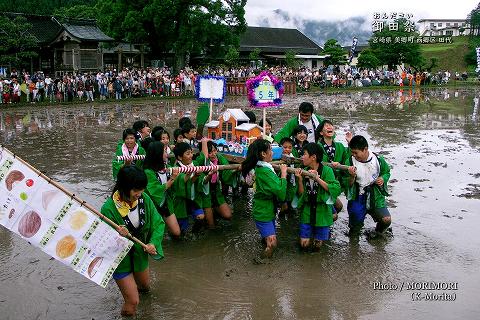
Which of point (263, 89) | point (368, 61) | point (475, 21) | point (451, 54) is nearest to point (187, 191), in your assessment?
point (263, 89)

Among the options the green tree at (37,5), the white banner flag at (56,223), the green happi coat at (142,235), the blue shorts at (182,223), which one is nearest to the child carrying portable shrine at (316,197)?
the blue shorts at (182,223)

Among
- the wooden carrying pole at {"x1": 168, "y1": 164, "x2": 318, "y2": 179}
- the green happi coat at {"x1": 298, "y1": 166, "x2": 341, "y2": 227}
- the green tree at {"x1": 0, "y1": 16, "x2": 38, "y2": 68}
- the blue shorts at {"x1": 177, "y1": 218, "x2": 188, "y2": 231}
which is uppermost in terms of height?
the green tree at {"x1": 0, "y1": 16, "x2": 38, "y2": 68}

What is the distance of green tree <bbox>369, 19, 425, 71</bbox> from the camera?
46.2 m

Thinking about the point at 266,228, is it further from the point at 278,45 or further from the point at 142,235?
the point at 278,45

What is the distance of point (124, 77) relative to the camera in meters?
30.1

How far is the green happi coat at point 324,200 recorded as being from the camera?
248 inches

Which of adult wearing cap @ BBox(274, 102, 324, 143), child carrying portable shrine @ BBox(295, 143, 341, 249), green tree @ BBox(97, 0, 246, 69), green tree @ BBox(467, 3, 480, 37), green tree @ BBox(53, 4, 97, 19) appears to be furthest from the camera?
green tree @ BBox(467, 3, 480, 37)

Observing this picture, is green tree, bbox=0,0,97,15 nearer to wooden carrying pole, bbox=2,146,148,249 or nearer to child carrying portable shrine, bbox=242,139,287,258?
child carrying portable shrine, bbox=242,139,287,258

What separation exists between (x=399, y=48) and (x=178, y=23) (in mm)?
23216

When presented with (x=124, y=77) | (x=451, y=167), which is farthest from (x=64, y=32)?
(x=451, y=167)

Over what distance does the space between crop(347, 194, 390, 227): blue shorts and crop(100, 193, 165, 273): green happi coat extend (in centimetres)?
325

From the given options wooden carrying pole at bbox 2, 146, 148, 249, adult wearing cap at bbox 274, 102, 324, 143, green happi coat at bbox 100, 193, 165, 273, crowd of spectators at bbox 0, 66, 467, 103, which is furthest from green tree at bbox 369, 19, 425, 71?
wooden carrying pole at bbox 2, 146, 148, 249

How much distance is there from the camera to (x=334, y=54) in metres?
50.7

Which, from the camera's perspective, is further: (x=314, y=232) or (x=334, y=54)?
(x=334, y=54)
